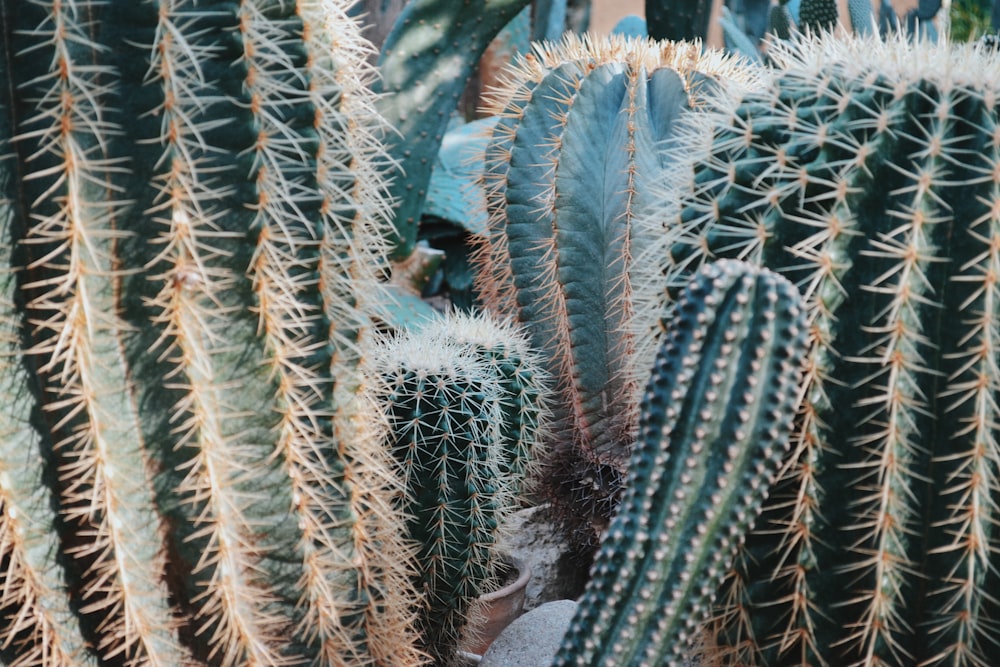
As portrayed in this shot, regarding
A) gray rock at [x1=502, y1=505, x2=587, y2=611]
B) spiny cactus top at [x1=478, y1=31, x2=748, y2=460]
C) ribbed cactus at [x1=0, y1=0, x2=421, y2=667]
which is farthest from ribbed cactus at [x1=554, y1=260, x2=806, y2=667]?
gray rock at [x1=502, y1=505, x2=587, y2=611]

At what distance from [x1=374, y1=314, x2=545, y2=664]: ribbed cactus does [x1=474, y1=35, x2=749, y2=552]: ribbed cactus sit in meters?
0.49

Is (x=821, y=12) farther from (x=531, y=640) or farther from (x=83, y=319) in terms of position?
(x=83, y=319)

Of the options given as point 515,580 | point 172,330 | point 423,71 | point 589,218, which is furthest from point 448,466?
point 423,71

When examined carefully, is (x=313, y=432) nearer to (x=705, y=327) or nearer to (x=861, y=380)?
(x=705, y=327)

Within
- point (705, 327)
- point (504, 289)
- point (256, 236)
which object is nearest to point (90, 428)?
point (256, 236)

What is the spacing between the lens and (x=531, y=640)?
227 cm

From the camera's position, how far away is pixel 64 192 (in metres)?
1.27

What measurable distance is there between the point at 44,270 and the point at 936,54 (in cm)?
134

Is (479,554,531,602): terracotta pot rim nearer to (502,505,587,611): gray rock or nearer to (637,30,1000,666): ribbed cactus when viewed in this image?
(502,505,587,611): gray rock

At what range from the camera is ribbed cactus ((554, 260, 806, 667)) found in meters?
1.16

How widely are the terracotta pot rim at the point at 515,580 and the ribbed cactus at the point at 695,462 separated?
1.01 meters

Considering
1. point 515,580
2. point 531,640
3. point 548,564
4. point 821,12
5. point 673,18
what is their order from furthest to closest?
point 673,18 → point 821,12 → point 548,564 → point 515,580 → point 531,640

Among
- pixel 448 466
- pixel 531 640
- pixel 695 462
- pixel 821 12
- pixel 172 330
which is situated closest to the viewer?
pixel 695 462

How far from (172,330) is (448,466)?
0.80 meters
